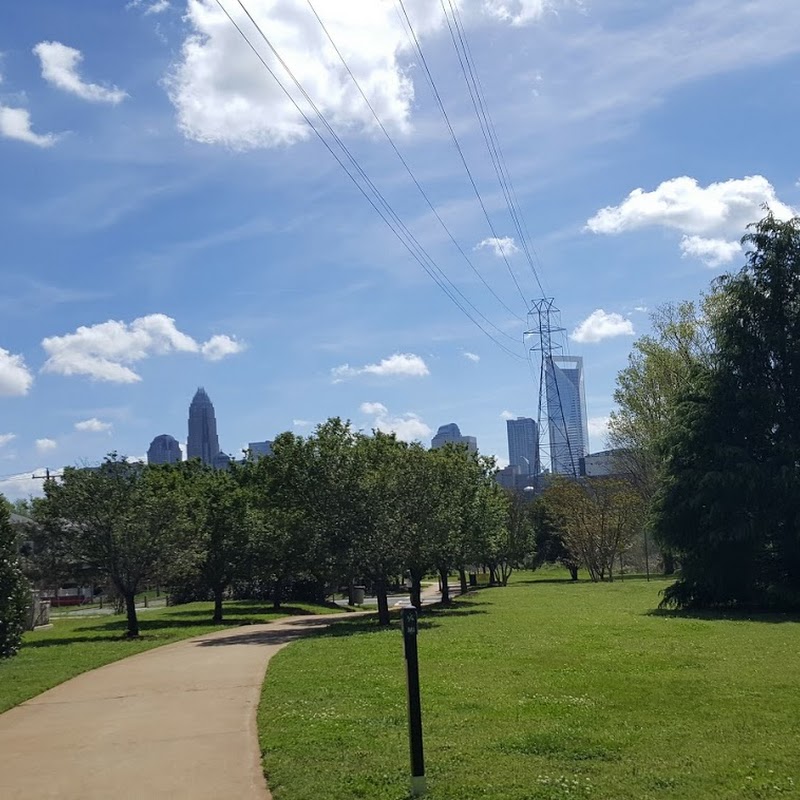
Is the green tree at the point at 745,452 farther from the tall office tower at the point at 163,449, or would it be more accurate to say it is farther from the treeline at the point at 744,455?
the tall office tower at the point at 163,449

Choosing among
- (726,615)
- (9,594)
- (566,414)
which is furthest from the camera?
(566,414)

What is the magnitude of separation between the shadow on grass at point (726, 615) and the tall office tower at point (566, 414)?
3938cm

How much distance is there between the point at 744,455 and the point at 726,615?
4707 mm

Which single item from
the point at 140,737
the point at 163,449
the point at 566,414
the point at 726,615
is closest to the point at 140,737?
the point at 140,737

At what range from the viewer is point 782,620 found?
22812 mm

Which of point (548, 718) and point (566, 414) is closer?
point (548, 718)

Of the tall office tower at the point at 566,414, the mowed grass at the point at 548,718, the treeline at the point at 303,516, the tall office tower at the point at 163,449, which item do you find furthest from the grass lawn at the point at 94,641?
the tall office tower at the point at 163,449

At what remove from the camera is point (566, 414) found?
126 meters

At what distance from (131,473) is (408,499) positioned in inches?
319

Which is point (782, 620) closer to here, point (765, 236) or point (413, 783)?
point (765, 236)

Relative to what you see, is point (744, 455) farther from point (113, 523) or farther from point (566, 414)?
point (566, 414)

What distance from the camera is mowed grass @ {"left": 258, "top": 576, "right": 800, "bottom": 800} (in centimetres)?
708

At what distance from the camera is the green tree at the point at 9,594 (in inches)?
→ 683

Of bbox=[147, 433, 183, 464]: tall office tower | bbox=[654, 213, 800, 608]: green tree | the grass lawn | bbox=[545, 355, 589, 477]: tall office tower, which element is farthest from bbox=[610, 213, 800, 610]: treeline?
bbox=[147, 433, 183, 464]: tall office tower
